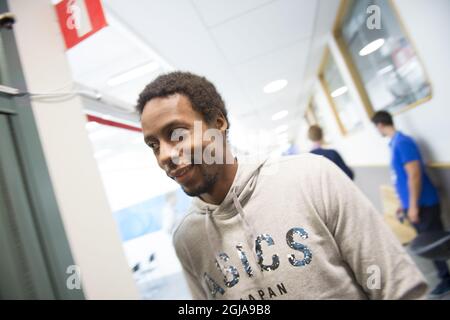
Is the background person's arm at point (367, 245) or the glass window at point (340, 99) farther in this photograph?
the glass window at point (340, 99)

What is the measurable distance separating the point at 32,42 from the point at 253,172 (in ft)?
3.82

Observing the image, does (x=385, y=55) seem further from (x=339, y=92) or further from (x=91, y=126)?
(x=91, y=126)

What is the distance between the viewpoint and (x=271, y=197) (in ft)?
2.12

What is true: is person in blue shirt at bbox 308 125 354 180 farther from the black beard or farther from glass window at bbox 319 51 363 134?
the black beard

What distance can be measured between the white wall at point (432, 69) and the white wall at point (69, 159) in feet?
6.33

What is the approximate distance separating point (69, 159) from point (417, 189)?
2.30 m

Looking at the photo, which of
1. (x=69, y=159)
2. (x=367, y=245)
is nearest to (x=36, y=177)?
(x=69, y=159)

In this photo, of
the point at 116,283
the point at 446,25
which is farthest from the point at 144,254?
the point at 446,25

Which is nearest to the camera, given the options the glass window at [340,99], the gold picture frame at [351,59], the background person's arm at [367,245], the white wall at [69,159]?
the background person's arm at [367,245]

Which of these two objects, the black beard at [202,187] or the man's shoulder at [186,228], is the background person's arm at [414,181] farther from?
the black beard at [202,187]

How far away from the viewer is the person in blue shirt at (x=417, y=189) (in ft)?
6.18

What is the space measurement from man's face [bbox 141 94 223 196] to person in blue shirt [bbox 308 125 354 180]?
1568 millimetres

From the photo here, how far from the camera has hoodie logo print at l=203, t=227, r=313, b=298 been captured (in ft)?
1.91

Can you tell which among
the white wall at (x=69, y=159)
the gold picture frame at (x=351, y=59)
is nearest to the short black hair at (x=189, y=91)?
the white wall at (x=69, y=159)
